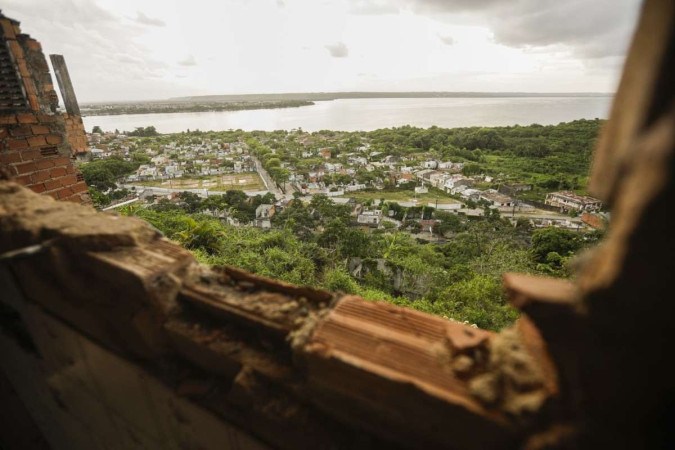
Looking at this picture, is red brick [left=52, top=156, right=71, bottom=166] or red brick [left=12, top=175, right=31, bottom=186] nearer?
red brick [left=12, top=175, right=31, bottom=186]

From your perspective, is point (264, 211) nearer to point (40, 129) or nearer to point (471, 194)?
point (471, 194)

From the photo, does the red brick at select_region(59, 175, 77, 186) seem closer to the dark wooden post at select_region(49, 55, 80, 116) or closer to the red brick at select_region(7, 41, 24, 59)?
the red brick at select_region(7, 41, 24, 59)

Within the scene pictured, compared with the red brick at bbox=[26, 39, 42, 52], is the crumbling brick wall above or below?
below

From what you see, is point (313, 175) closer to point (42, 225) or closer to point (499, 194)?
point (499, 194)

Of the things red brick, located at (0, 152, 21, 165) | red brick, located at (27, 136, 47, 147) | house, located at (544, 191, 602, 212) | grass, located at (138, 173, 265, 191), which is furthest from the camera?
grass, located at (138, 173, 265, 191)

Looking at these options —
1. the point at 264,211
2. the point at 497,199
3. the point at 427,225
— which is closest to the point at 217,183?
the point at 264,211

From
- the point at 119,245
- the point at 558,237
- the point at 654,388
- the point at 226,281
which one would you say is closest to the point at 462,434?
the point at 654,388

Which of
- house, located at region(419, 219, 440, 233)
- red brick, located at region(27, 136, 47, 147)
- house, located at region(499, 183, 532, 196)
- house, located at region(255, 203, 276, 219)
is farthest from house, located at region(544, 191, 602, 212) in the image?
red brick, located at region(27, 136, 47, 147)

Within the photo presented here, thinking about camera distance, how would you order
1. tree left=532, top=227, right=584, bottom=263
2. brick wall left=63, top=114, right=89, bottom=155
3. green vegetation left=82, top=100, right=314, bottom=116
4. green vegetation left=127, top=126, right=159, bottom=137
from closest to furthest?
1. brick wall left=63, top=114, right=89, bottom=155
2. tree left=532, top=227, right=584, bottom=263
3. green vegetation left=127, top=126, right=159, bottom=137
4. green vegetation left=82, top=100, right=314, bottom=116
